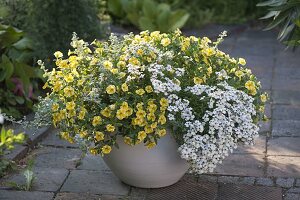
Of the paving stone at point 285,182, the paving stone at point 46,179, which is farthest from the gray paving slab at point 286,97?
→ the paving stone at point 46,179

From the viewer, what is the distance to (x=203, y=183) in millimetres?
3908

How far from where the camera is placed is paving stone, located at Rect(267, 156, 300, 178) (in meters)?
4.02

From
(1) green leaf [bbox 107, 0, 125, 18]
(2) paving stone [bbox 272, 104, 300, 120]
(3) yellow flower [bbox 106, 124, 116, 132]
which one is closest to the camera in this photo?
Result: (3) yellow flower [bbox 106, 124, 116, 132]

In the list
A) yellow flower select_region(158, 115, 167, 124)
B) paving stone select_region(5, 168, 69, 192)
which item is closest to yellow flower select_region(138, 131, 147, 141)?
yellow flower select_region(158, 115, 167, 124)

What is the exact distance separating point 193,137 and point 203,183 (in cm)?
59

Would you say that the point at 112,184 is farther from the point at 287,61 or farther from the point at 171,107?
the point at 287,61

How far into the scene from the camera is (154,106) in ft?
11.1

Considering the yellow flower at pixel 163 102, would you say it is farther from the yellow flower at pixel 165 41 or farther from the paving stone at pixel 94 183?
the paving stone at pixel 94 183

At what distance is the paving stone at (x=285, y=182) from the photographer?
12.7 feet

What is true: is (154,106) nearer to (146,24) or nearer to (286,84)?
(286,84)

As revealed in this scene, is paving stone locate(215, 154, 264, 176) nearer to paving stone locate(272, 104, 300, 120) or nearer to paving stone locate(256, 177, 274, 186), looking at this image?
paving stone locate(256, 177, 274, 186)

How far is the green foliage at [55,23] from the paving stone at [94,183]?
5.11 ft

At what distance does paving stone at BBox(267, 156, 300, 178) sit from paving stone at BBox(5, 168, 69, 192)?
132 cm

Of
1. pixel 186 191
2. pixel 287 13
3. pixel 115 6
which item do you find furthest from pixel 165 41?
pixel 115 6
